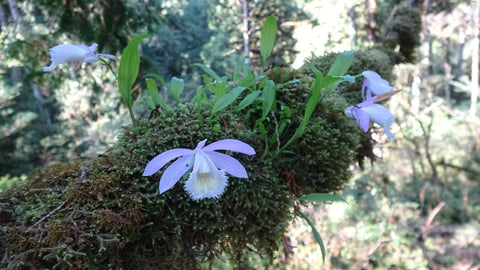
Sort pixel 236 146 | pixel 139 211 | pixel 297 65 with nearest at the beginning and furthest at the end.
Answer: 1. pixel 236 146
2. pixel 139 211
3. pixel 297 65

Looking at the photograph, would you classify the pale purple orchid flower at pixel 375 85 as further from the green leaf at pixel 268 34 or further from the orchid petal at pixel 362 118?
the green leaf at pixel 268 34

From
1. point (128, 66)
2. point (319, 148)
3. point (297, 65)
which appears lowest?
point (297, 65)

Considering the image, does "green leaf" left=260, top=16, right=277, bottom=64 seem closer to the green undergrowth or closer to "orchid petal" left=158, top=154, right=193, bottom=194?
the green undergrowth

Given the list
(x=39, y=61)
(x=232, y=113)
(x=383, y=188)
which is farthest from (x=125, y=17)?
(x=383, y=188)

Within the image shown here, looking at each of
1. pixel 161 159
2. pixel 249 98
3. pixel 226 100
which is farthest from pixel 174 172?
pixel 249 98

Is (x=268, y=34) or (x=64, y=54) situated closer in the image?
(x=64, y=54)

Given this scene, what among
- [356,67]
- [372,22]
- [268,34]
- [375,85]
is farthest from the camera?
[372,22]

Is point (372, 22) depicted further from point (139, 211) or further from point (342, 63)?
point (139, 211)

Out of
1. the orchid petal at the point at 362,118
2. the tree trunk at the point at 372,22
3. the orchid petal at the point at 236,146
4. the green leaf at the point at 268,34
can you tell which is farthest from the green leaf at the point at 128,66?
the tree trunk at the point at 372,22
